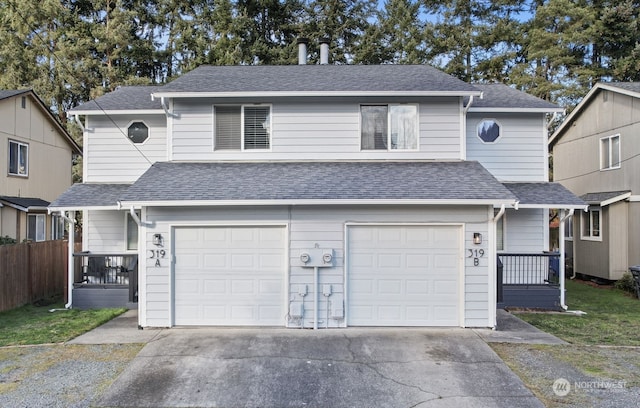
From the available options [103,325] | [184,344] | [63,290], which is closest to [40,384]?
[184,344]

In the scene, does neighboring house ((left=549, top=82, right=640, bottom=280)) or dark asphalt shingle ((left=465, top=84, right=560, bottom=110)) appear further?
neighboring house ((left=549, top=82, right=640, bottom=280))

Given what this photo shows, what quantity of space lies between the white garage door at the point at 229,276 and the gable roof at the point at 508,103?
5.92 m

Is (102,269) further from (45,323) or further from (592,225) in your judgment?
(592,225)

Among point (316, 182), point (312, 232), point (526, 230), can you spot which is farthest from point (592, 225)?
point (312, 232)

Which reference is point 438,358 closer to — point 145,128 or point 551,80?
point 145,128

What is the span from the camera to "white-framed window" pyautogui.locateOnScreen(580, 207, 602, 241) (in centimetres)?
1326

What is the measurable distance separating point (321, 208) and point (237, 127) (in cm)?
308

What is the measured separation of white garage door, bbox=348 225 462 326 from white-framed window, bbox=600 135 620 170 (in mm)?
9314

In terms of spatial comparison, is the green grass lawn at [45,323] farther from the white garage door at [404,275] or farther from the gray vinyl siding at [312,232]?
the white garage door at [404,275]

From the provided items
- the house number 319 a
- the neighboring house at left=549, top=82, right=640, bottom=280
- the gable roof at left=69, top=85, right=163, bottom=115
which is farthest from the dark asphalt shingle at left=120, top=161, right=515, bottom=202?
the neighboring house at left=549, top=82, right=640, bottom=280

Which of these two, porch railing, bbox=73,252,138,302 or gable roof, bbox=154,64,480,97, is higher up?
gable roof, bbox=154,64,480,97

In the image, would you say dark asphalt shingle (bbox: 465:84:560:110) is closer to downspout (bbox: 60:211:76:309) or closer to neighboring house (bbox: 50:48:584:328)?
neighboring house (bbox: 50:48:584:328)

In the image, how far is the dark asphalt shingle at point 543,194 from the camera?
30.7 feet

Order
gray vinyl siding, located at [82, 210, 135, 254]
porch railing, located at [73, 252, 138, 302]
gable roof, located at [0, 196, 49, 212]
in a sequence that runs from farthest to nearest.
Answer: gable roof, located at [0, 196, 49, 212]
gray vinyl siding, located at [82, 210, 135, 254]
porch railing, located at [73, 252, 138, 302]
